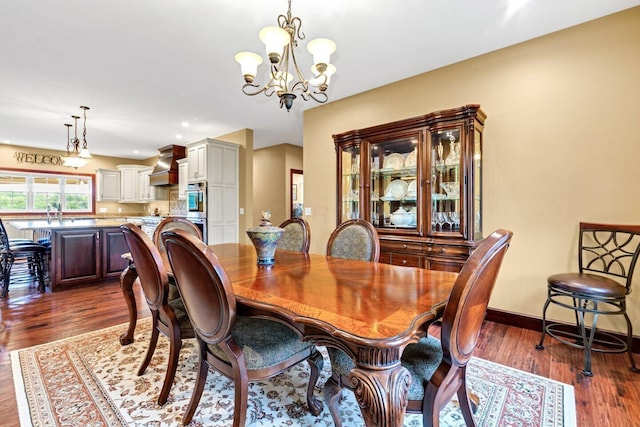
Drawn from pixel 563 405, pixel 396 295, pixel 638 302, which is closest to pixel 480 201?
pixel 638 302

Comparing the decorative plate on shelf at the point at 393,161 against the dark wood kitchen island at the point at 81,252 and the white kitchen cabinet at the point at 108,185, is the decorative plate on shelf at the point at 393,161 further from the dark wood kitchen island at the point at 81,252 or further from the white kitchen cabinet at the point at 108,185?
the white kitchen cabinet at the point at 108,185

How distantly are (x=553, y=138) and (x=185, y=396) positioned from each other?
11.2ft

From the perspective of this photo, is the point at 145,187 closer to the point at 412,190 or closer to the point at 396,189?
the point at 396,189

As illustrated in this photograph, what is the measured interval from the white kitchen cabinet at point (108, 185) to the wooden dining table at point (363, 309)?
25.6ft

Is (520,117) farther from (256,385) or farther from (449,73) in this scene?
(256,385)

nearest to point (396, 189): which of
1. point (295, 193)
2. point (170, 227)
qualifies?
point (170, 227)

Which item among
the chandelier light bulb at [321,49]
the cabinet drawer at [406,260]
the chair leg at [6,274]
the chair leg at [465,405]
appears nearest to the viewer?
the chair leg at [465,405]

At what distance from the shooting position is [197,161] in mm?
5383

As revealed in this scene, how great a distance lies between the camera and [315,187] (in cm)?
436

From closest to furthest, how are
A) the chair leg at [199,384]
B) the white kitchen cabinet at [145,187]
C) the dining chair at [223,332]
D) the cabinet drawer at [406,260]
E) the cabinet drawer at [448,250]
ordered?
1. the dining chair at [223,332]
2. the chair leg at [199,384]
3. the cabinet drawer at [448,250]
4. the cabinet drawer at [406,260]
5. the white kitchen cabinet at [145,187]

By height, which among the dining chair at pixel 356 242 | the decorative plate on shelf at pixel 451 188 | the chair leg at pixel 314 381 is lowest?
the chair leg at pixel 314 381

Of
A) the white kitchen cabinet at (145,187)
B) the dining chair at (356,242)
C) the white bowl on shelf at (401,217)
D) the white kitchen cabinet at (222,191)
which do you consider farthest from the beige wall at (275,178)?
the dining chair at (356,242)

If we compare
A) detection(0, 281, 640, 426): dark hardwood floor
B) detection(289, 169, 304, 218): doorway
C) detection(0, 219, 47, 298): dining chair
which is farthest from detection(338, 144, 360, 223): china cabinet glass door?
detection(0, 219, 47, 298): dining chair

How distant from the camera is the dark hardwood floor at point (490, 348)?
5.37 feet
